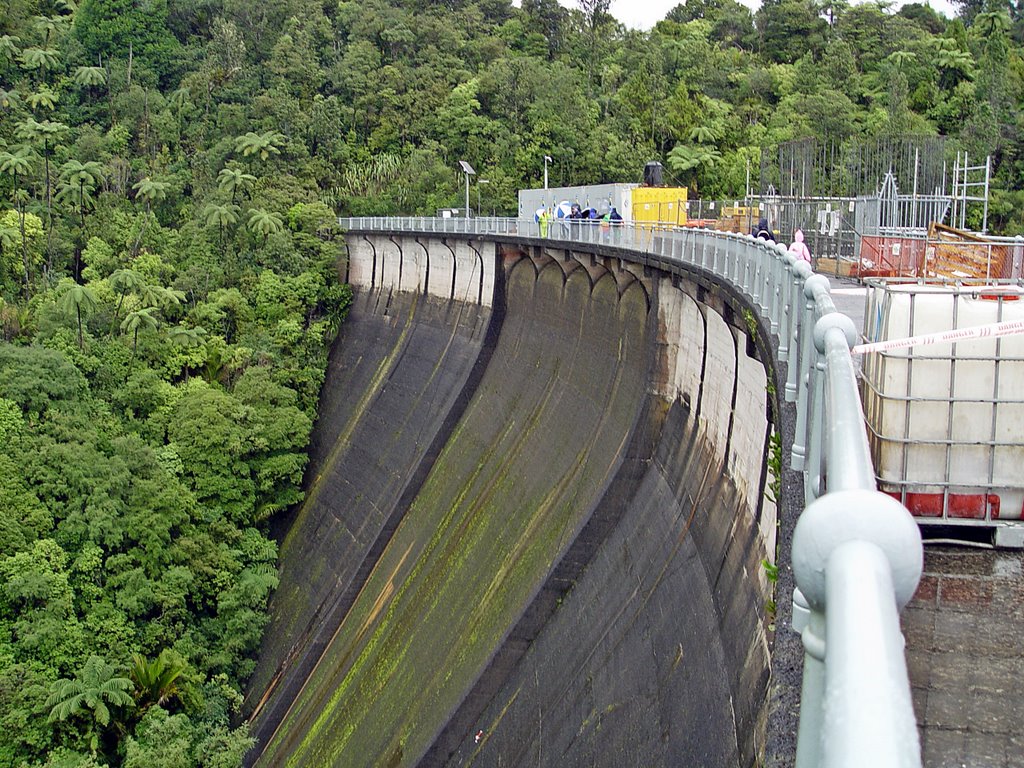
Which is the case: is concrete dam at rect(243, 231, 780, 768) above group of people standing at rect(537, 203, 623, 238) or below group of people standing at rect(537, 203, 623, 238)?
below

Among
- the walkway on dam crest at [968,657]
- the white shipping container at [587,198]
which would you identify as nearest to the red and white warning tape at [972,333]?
the walkway on dam crest at [968,657]

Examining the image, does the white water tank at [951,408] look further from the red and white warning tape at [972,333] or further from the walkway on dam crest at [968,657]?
the red and white warning tape at [972,333]

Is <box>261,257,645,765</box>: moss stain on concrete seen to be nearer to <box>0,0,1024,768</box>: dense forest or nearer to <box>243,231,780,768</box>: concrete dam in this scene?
<box>243,231,780,768</box>: concrete dam

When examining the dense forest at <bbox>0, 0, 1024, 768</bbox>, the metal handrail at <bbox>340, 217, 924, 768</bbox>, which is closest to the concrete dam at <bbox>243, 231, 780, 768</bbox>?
the dense forest at <bbox>0, 0, 1024, 768</bbox>

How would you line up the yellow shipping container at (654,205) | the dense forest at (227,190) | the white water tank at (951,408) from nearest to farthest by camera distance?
1. the white water tank at (951,408)
2. the dense forest at (227,190)
3. the yellow shipping container at (654,205)

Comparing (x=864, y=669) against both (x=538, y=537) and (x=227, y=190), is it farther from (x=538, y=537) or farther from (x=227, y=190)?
(x=227, y=190)
